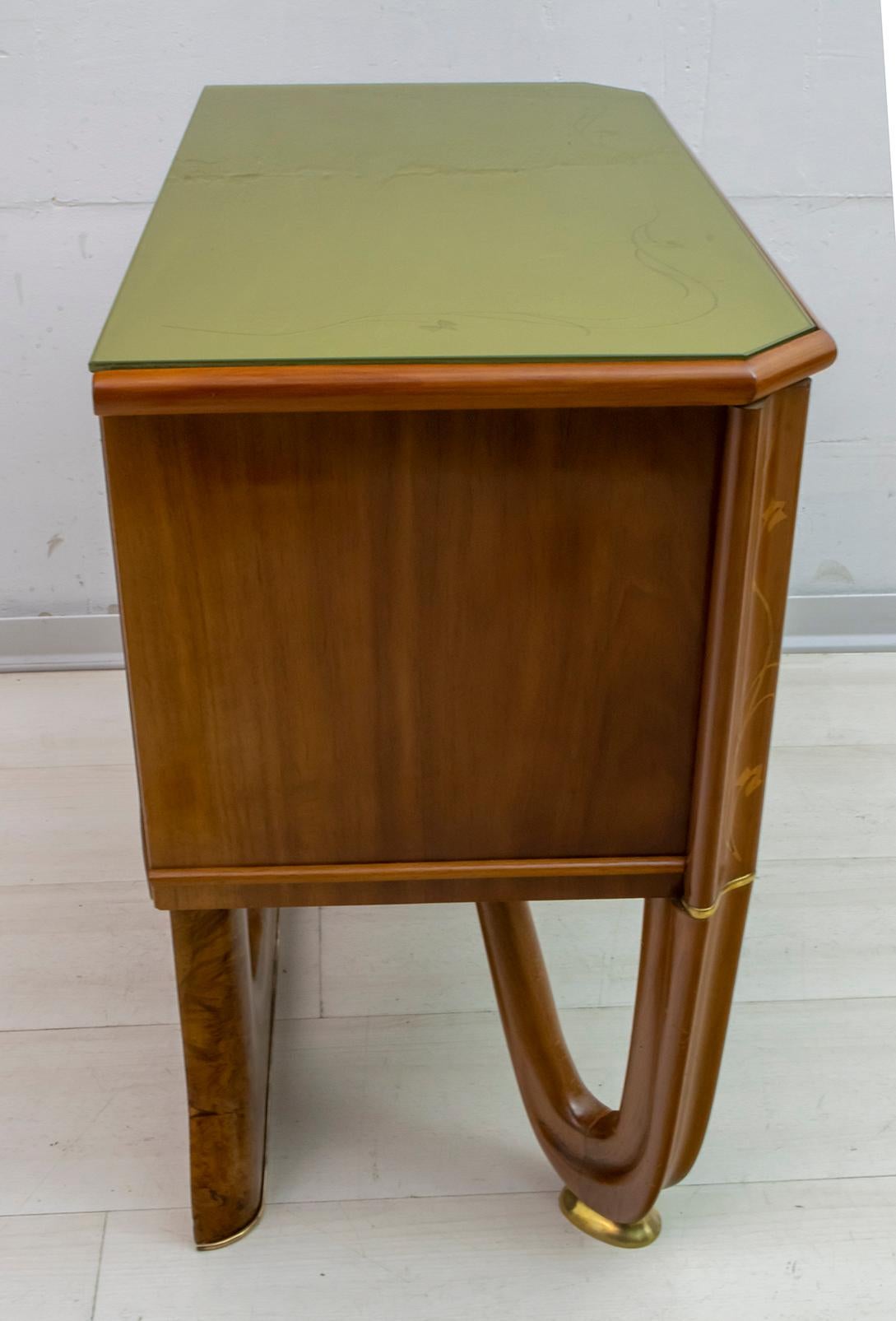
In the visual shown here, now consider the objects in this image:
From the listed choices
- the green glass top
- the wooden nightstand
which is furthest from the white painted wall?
the wooden nightstand

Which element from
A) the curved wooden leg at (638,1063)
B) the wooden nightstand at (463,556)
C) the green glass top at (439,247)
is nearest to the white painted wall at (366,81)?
the green glass top at (439,247)

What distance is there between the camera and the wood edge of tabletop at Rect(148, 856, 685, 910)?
79cm

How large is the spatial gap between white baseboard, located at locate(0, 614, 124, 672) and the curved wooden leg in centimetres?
92

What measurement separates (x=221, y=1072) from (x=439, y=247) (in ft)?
1.99

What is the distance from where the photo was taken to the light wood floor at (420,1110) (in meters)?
1.01

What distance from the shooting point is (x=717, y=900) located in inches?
32.5

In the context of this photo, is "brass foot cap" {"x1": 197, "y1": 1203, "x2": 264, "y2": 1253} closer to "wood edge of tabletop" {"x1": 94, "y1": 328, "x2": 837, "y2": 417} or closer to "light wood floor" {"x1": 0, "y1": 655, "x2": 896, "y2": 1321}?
"light wood floor" {"x1": 0, "y1": 655, "x2": 896, "y2": 1321}

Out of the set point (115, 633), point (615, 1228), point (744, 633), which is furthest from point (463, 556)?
point (115, 633)

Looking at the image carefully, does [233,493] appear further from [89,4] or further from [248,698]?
[89,4]

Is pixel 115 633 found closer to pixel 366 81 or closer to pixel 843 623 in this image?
pixel 366 81

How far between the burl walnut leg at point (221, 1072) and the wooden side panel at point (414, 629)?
16 centimetres

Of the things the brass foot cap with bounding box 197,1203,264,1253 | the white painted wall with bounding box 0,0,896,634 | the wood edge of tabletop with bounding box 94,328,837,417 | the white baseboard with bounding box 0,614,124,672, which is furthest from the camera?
the white baseboard with bounding box 0,614,124,672

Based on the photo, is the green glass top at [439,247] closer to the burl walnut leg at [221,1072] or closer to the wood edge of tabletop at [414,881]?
the wood edge of tabletop at [414,881]

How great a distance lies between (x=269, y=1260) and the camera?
1029 mm
